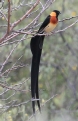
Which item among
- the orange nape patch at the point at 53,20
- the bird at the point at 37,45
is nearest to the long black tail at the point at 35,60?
the bird at the point at 37,45

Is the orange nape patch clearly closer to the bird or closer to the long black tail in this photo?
the bird

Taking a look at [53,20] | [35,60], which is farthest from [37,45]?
[53,20]

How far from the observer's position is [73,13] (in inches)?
275

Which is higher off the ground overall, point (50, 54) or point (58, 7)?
point (58, 7)

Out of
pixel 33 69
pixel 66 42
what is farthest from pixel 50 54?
pixel 33 69

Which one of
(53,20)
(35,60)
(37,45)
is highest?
(53,20)

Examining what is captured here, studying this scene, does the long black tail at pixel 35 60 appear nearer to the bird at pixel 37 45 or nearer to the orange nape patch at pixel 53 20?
the bird at pixel 37 45

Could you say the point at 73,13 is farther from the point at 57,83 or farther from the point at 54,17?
the point at 54,17

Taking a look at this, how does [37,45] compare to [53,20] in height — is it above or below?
below

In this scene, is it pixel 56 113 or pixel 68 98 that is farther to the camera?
pixel 68 98

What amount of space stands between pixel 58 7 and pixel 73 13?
0.97 feet

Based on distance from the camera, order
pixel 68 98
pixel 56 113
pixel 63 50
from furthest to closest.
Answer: pixel 63 50, pixel 68 98, pixel 56 113

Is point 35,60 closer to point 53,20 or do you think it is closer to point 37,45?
point 37,45

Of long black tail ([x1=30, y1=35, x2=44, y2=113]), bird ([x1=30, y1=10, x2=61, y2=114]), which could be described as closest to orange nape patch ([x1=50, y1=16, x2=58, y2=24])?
bird ([x1=30, y1=10, x2=61, y2=114])
